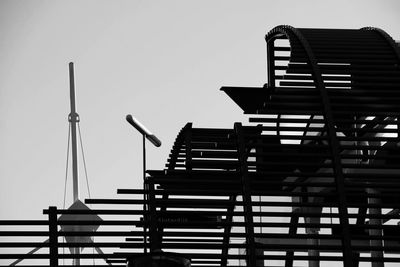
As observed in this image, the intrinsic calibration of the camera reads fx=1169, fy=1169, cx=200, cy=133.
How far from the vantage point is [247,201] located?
60.2 feet

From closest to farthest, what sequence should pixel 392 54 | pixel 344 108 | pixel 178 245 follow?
1. pixel 178 245
2. pixel 344 108
3. pixel 392 54

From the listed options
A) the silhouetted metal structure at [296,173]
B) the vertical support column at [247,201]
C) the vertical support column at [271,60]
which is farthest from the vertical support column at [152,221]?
the vertical support column at [271,60]

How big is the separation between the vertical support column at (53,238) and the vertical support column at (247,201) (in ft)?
9.63

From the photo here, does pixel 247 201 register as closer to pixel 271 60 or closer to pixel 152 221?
pixel 152 221

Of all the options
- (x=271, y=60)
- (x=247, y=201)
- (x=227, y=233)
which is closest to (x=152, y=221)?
(x=247, y=201)

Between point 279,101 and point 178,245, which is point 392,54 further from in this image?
point 178,245

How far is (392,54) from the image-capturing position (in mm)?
21984

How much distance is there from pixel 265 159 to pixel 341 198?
783 centimetres

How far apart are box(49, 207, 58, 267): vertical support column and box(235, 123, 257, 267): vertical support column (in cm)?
293

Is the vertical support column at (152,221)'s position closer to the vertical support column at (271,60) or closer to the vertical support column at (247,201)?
the vertical support column at (247,201)

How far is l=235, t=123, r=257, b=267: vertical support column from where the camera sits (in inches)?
703

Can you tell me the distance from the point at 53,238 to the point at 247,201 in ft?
10.1

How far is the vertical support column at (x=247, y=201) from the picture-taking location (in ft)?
58.5

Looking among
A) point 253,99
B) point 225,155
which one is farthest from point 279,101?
point 225,155
